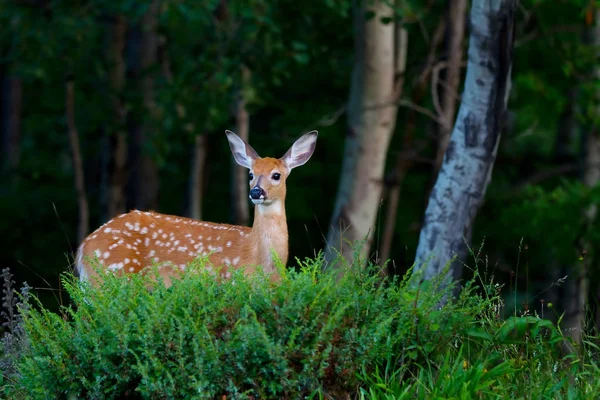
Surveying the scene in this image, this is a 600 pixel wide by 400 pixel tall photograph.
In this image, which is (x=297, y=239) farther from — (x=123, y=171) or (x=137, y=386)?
(x=137, y=386)

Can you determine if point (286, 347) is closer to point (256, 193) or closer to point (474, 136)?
point (256, 193)

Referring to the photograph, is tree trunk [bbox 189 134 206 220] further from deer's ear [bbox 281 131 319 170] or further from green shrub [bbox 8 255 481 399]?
green shrub [bbox 8 255 481 399]

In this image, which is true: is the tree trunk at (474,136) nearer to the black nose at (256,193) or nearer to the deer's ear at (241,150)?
the black nose at (256,193)

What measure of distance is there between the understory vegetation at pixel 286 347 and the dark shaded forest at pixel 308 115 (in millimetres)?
2568

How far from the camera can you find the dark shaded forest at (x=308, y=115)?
13055 mm

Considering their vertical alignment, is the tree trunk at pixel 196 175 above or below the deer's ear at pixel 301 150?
below

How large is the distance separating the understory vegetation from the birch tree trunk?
6.30 meters

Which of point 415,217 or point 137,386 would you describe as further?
point 415,217

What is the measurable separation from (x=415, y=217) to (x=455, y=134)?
1218cm

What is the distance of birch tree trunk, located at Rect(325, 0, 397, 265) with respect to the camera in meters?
12.9

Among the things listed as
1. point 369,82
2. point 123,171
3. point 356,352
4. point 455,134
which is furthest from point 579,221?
point 356,352

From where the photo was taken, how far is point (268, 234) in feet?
27.8

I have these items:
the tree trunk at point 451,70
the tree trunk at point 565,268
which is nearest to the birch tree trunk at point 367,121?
the tree trunk at point 451,70

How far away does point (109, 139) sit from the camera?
62.2 feet
